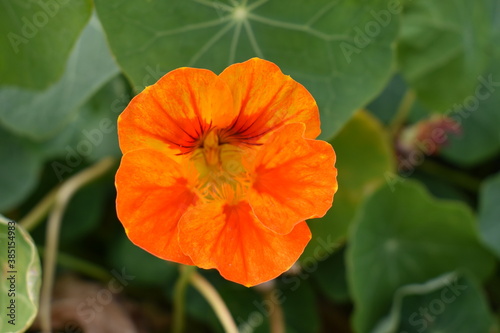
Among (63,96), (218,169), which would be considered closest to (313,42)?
(218,169)

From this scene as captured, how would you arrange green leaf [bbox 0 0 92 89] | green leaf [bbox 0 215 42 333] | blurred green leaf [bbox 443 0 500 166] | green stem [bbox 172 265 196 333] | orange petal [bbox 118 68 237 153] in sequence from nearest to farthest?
1. orange petal [bbox 118 68 237 153]
2. green leaf [bbox 0 215 42 333]
3. green leaf [bbox 0 0 92 89]
4. green stem [bbox 172 265 196 333]
5. blurred green leaf [bbox 443 0 500 166]

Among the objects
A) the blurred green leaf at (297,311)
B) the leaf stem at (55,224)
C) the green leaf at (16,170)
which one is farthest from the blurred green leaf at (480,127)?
the green leaf at (16,170)

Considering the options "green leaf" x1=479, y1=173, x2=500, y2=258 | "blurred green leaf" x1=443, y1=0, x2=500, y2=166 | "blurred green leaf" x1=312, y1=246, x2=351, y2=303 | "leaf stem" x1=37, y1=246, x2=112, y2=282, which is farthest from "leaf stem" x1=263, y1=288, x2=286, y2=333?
"blurred green leaf" x1=443, y1=0, x2=500, y2=166

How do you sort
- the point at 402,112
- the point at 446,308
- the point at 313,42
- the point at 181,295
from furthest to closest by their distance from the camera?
the point at 402,112
the point at 446,308
the point at 181,295
the point at 313,42

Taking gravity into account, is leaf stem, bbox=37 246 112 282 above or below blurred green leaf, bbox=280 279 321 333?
above

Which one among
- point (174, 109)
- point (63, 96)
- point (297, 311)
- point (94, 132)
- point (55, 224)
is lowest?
point (297, 311)

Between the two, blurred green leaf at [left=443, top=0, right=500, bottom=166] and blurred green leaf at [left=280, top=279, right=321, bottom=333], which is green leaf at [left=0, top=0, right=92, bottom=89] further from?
blurred green leaf at [left=443, top=0, right=500, bottom=166]

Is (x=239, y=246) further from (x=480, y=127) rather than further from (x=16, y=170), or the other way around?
(x=480, y=127)
